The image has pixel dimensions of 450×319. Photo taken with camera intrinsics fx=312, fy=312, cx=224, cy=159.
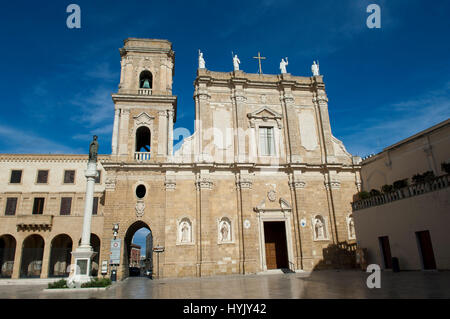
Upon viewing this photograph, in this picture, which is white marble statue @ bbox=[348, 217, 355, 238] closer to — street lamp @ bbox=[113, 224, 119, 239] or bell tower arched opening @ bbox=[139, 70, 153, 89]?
street lamp @ bbox=[113, 224, 119, 239]

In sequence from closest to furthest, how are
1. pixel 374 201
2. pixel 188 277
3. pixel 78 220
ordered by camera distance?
pixel 374 201
pixel 188 277
pixel 78 220

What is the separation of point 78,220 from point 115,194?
10229 mm

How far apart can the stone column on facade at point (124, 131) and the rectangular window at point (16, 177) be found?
559 inches

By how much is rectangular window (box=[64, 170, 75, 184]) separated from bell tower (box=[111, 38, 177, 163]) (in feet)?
30.4

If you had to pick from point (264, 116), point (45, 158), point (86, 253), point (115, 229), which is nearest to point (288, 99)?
point (264, 116)

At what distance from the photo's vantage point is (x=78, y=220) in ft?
91.1

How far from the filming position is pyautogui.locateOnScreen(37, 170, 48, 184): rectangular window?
95.0 feet

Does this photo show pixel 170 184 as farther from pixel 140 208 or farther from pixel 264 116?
pixel 264 116

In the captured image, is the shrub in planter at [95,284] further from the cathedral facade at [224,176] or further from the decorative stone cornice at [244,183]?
the decorative stone cornice at [244,183]

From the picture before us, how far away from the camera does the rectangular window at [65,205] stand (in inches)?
1117

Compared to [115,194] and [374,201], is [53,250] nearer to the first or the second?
[115,194]
